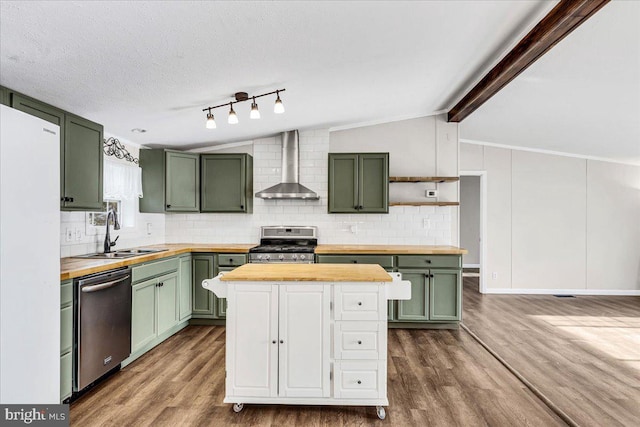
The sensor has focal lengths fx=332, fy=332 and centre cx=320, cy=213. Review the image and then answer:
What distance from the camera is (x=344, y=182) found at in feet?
13.9

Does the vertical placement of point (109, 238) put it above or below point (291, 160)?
below

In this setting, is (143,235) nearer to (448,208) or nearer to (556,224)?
(448,208)

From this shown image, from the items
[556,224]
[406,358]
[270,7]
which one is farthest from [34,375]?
[556,224]

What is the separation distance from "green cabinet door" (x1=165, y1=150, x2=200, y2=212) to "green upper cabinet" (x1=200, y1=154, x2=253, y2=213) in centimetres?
Answer: 8

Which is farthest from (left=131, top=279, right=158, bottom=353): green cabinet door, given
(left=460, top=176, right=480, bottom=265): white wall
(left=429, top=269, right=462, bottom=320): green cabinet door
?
(left=460, top=176, right=480, bottom=265): white wall

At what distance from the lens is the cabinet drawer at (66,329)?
2.14 meters

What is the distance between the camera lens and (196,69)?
2385mm

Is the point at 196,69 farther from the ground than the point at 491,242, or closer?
farther from the ground

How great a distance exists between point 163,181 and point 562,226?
628 cm

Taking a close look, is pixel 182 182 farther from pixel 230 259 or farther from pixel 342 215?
pixel 342 215

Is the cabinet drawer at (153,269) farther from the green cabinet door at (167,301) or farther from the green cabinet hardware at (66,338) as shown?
the green cabinet hardware at (66,338)

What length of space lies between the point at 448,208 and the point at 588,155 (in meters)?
3.14

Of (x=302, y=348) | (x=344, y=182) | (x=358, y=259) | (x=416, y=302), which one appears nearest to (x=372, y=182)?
(x=344, y=182)

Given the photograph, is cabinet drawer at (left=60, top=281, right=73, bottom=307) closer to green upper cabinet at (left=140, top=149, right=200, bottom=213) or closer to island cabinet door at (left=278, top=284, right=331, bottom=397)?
island cabinet door at (left=278, top=284, right=331, bottom=397)
